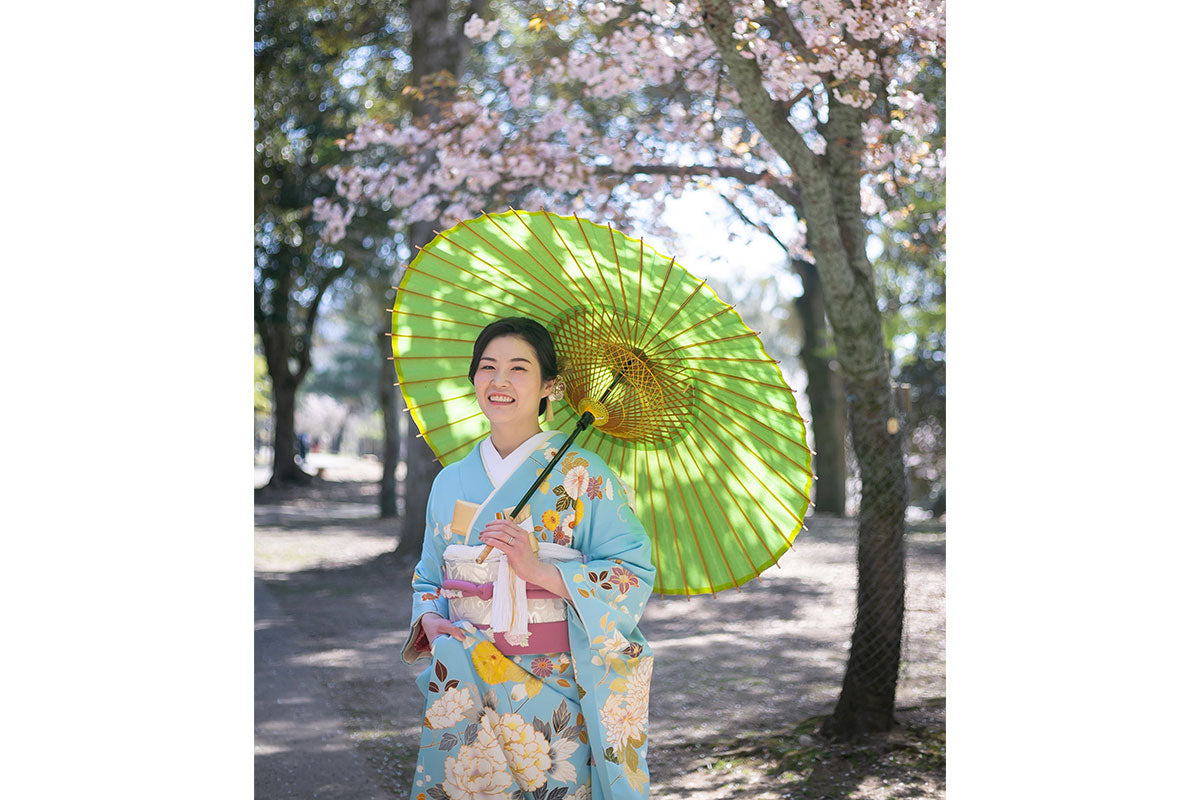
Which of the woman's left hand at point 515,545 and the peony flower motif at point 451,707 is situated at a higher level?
the woman's left hand at point 515,545

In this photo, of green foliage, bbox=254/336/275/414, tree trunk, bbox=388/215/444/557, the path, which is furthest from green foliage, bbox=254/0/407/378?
the path

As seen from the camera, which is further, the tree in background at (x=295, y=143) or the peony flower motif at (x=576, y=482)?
the tree in background at (x=295, y=143)

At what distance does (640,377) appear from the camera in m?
1.77

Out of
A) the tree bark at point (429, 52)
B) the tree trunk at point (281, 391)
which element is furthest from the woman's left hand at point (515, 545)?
the tree trunk at point (281, 391)

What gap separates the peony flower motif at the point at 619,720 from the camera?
5.46 feet

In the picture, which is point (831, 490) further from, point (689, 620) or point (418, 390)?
point (418, 390)

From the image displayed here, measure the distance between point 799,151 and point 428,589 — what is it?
1469mm

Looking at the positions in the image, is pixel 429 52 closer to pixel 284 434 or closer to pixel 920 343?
pixel 920 343

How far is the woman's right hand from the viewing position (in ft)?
5.47

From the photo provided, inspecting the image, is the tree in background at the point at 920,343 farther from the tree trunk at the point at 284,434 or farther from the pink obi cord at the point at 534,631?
the tree trunk at the point at 284,434

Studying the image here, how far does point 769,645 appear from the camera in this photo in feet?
15.8
